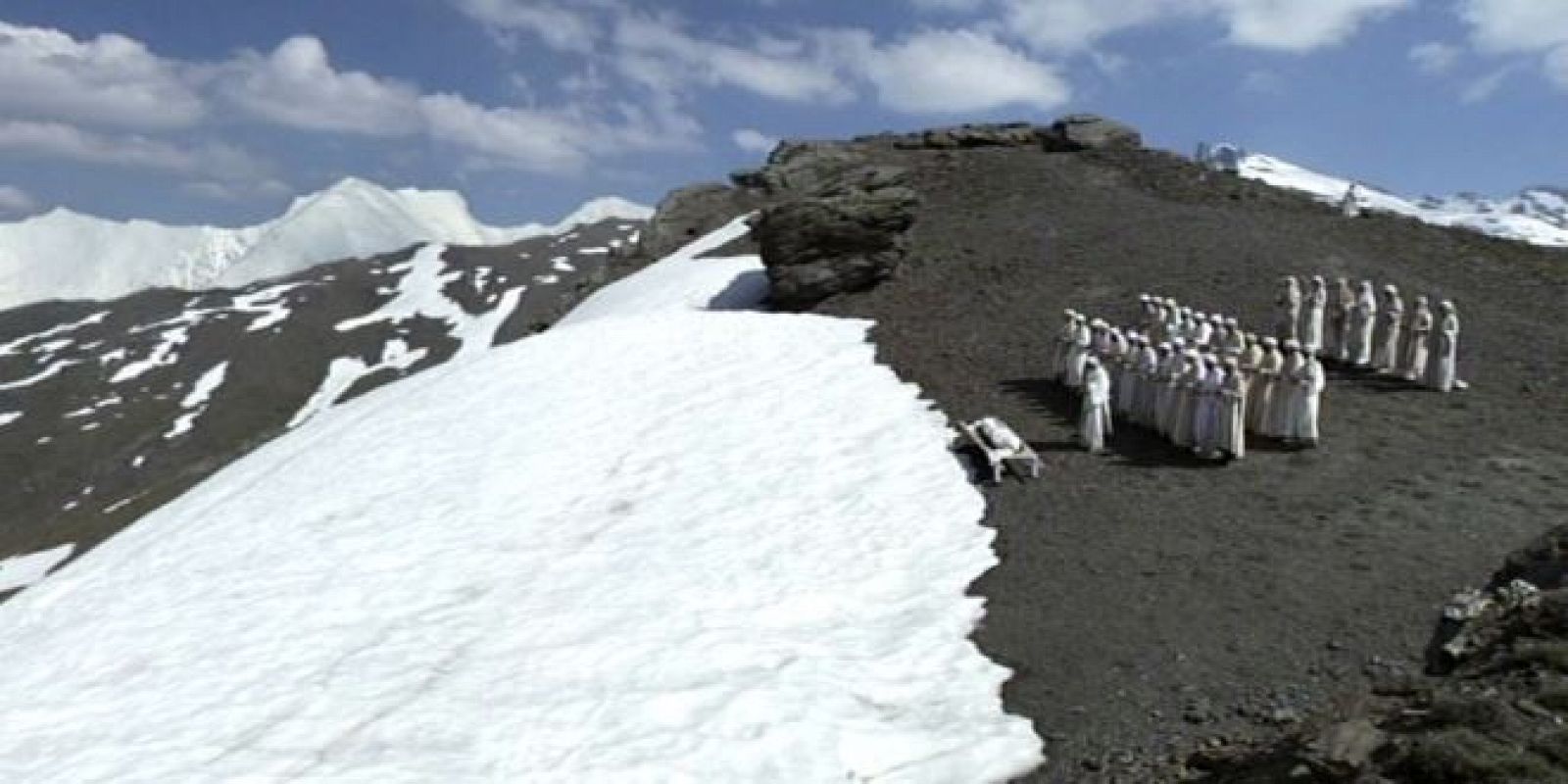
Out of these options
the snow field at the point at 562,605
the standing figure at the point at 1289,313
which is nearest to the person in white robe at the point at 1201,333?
the standing figure at the point at 1289,313

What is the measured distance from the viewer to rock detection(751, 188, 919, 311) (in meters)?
38.2

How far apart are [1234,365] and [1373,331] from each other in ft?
37.0

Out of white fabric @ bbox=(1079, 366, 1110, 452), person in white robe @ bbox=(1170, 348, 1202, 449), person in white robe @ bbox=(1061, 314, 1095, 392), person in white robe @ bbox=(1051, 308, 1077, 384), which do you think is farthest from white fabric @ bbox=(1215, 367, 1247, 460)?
person in white robe @ bbox=(1051, 308, 1077, 384)

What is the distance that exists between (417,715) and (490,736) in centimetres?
139

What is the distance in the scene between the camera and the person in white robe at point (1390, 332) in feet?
87.0

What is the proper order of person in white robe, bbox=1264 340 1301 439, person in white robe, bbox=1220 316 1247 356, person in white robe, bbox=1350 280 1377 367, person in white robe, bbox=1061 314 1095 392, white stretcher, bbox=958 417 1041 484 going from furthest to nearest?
person in white robe, bbox=1350 280 1377 367 → person in white robe, bbox=1061 314 1095 392 → person in white robe, bbox=1220 316 1247 356 → person in white robe, bbox=1264 340 1301 439 → white stretcher, bbox=958 417 1041 484

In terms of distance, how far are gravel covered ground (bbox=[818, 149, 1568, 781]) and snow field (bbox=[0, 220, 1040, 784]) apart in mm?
1084

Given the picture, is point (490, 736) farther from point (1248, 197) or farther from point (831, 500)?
point (1248, 197)

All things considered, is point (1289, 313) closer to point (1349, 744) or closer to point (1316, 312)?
point (1316, 312)

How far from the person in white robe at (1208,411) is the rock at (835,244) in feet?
57.9

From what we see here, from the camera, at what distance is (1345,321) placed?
28.2 meters

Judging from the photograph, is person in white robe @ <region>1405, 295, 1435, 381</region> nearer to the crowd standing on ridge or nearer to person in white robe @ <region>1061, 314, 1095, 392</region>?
the crowd standing on ridge

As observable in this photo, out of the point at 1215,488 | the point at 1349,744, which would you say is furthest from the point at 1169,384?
the point at 1349,744

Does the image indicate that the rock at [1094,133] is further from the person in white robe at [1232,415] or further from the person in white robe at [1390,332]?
the person in white robe at [1232,415]
